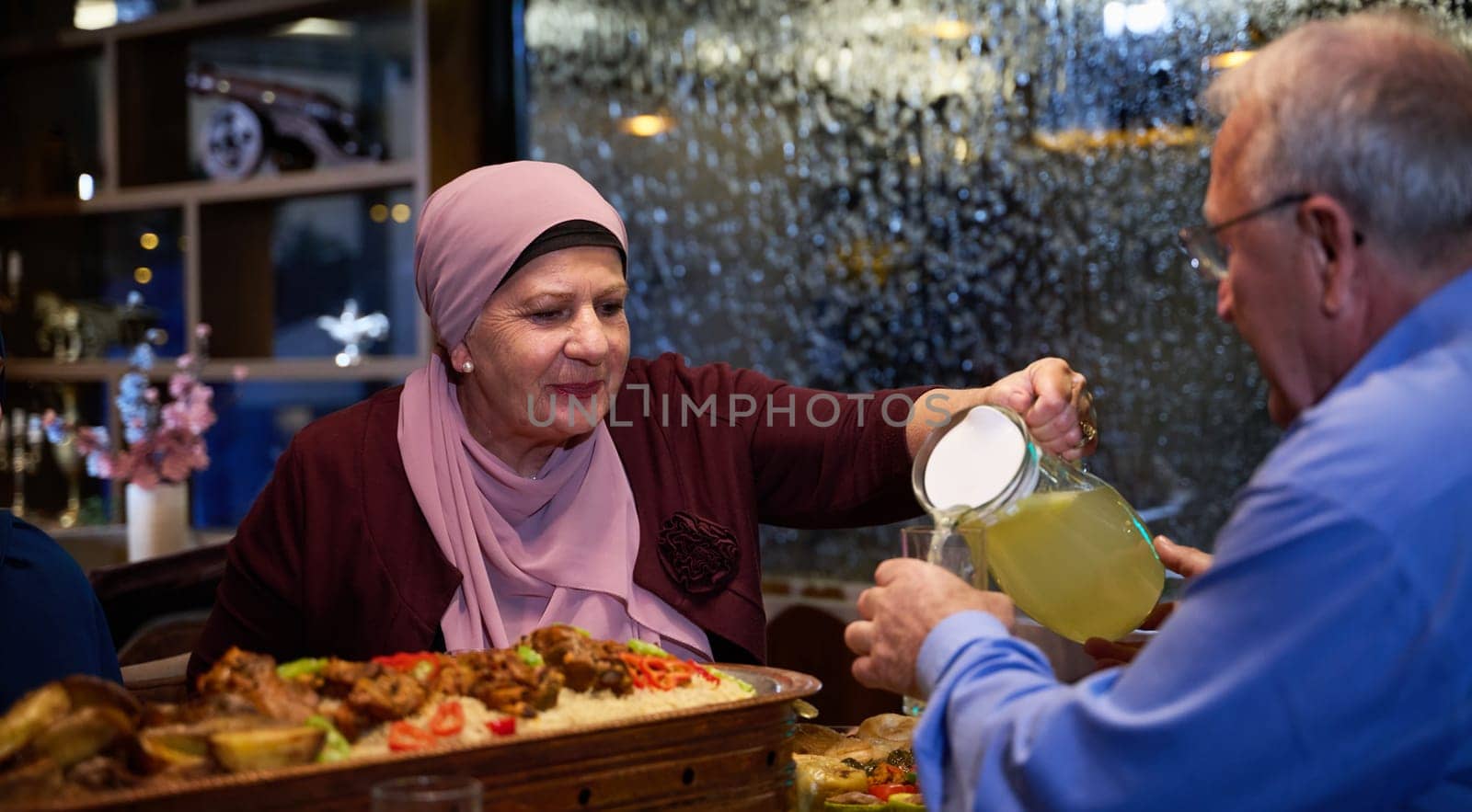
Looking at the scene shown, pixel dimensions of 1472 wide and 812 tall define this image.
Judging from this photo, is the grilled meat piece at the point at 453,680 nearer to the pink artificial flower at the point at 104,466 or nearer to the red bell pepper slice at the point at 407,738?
the red bell pepper slice at the point at 407,738

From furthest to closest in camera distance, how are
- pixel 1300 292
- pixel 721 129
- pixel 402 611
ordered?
pixel 721 129
pixel 402 611
pixel 1300 292

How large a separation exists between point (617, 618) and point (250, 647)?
49cm

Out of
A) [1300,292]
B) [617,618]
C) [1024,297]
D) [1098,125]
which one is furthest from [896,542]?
[1300,292]

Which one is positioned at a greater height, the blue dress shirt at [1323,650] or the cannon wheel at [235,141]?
the cannon wheel at [235,141]

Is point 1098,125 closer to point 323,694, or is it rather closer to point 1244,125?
point 1244,125

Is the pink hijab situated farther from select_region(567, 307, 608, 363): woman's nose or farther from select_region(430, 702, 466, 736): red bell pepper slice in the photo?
select_region(430, 702, 466, 736): red bell pepper slice

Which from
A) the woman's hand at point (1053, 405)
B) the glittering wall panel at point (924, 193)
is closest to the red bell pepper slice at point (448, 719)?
the woman's hand at point (1053, 405)

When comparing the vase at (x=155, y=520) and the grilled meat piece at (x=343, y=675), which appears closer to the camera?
the grilled meat piece at (x=343, y=675)

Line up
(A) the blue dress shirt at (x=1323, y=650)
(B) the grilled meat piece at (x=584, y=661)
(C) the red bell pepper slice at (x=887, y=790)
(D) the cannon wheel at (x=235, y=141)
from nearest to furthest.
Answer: (A) the blue dress shirt at (x=1323, y=650)
(B) the grilled meat piece at (x=584, y=661)
(C) the red bell pepper slice at (x=887, y=790)
(D) the cannon wheel at (x=235, y=141)

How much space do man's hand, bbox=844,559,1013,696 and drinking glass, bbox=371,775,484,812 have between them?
14.6 inches

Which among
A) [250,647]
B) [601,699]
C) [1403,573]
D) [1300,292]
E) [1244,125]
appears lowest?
[250,647]

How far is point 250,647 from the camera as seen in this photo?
183cm

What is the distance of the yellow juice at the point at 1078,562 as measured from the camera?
140cm

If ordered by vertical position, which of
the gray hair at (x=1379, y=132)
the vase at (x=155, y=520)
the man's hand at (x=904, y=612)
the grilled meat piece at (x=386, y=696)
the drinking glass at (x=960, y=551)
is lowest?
the vase at (x=155, y=520)
